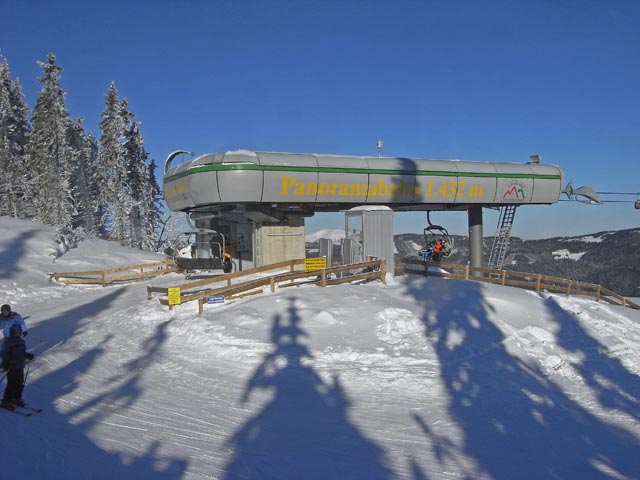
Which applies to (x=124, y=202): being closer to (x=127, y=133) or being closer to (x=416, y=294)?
(x=127, y=133)

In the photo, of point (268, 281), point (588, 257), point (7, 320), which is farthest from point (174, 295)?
point (588, 257)

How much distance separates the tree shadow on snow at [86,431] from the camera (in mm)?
5723

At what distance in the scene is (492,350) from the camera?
12523 millimetres

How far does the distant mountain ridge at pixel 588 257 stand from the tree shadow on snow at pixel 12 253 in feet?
170

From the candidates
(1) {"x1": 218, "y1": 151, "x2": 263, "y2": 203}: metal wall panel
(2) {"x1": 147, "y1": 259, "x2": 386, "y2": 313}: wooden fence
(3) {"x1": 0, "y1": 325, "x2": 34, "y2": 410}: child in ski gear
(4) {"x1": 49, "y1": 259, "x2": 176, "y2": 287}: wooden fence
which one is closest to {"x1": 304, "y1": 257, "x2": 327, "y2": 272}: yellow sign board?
(2) {"x1": 147, "y1": 259, "x2": 386, "y2": 313}: wooden fence

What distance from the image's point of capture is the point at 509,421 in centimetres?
833

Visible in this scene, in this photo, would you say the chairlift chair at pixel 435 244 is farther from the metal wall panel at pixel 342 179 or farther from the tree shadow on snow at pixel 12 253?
the tree shadow on snow at pixel 12 253

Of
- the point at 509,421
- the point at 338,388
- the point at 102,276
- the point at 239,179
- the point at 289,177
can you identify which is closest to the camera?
the point at 509,421

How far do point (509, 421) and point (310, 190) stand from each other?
1297 cm

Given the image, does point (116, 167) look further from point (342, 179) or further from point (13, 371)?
point (13, 371)

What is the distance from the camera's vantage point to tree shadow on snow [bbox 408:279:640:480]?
21.5 ft

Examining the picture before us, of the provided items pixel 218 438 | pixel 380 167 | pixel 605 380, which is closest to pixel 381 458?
pixel 218 438

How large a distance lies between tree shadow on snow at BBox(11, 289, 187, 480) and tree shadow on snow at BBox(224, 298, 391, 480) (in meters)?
0.98

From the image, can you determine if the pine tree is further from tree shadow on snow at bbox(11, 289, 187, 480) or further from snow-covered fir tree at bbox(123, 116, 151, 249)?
tree shadow on snow at bbox(11, 289, 187, 480)
